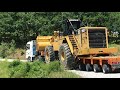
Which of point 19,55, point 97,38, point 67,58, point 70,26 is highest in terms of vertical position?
point 70,26

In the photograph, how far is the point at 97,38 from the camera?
16.9 m

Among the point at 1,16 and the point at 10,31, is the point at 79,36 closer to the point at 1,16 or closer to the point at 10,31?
the point at 10,31

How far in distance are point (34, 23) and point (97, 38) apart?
21711 mm

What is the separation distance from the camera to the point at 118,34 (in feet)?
133

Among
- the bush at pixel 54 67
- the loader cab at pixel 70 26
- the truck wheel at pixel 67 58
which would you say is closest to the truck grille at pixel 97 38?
the truck wheel at pixel 67 58

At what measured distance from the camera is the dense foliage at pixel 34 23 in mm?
36656

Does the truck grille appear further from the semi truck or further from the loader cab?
the loader cab

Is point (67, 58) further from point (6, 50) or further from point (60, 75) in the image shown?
point (6, 50)

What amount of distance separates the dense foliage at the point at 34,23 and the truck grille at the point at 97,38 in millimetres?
17704

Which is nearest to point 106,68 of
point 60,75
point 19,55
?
point 60,75
